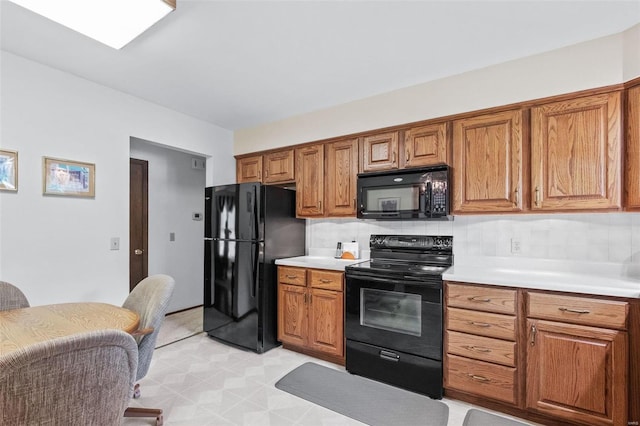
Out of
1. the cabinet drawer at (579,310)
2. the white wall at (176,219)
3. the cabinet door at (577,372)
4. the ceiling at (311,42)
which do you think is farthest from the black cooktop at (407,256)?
the white wall at (176,219)

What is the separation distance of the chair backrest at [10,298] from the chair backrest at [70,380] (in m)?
1.51

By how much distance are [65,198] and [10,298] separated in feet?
2.92

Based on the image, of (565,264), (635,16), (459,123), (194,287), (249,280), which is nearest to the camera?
(635,16)

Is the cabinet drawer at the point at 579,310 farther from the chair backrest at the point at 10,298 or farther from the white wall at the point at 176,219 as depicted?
the white wall at the point at 176,219

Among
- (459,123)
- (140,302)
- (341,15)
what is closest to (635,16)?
(459,123)

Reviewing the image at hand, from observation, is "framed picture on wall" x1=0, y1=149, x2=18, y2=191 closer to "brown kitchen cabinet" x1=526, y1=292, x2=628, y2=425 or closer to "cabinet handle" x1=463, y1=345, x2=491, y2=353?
"cabinet handle" x1=463, y1=345, x2=491, y2=353

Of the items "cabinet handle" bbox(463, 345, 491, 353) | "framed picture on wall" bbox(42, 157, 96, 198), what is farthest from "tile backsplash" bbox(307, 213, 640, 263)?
"framed picture on wall" bbox(42, 157, 96, 198)

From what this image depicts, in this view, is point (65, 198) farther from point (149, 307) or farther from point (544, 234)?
point (544, 234)

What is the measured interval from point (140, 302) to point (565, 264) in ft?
10.3

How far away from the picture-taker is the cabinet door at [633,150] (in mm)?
1976

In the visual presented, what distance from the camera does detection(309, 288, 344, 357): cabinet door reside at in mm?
2848

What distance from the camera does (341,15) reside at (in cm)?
191

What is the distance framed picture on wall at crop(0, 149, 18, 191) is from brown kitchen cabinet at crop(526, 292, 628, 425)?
3.75 m

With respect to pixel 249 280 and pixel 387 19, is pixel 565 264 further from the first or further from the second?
pixel 249 280
